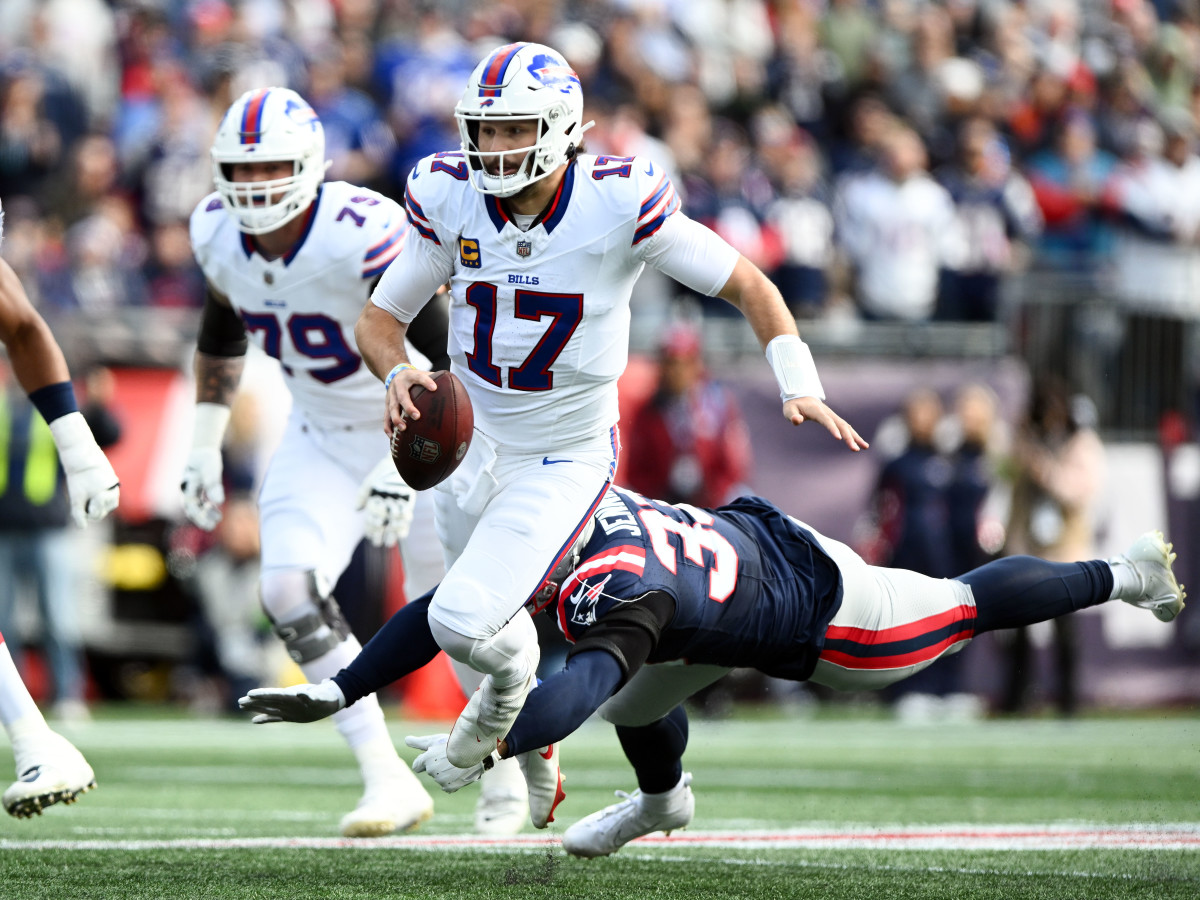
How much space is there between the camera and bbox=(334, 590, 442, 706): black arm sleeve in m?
4.17

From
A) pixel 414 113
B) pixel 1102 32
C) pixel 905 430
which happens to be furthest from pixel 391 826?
pixel 1102 32

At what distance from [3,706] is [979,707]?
6.95m

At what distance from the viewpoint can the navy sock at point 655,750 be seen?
4332mm

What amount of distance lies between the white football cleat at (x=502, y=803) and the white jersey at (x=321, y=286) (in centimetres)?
116

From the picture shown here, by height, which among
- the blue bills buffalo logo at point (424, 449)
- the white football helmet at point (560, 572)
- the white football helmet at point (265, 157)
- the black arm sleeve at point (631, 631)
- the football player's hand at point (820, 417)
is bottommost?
the black arm sleeve at point (631, 631)

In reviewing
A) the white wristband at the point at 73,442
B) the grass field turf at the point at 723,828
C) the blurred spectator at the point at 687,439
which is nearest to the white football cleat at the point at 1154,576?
the grass field turf at the point at 723,828

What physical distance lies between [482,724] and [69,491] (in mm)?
1552

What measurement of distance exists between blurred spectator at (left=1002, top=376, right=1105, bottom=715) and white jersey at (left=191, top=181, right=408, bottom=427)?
516cm

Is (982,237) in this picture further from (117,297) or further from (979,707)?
(117,297)

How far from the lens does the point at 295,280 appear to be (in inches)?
205

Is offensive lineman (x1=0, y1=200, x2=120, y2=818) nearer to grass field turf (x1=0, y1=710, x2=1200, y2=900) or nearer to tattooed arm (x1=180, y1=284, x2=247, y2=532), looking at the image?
grass field turf (x1=0, y1=710, x2=1200, y2=900)

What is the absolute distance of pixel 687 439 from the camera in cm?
930

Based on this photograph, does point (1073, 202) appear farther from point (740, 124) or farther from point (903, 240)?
point (740, 124)

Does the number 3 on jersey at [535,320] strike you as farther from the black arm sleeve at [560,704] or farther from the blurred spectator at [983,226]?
the blurred spectator at [983,226]
